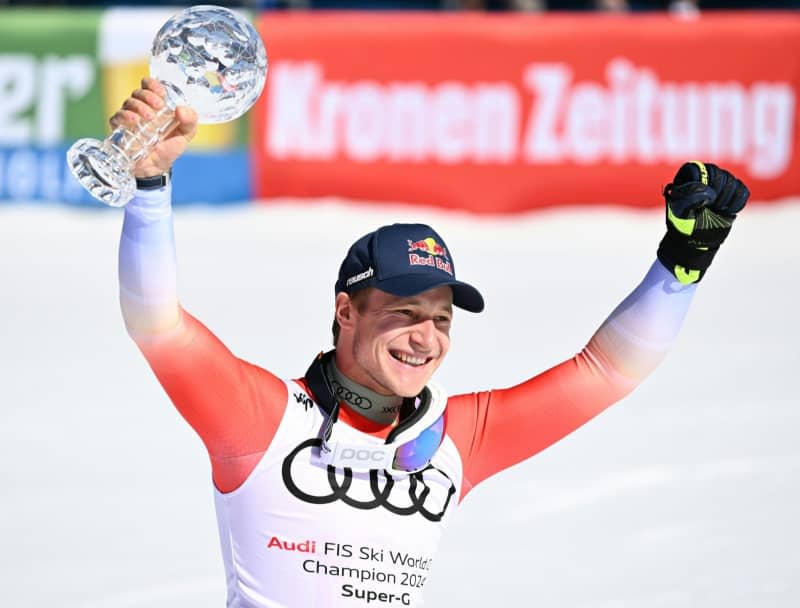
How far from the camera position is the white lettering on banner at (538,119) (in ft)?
41.3

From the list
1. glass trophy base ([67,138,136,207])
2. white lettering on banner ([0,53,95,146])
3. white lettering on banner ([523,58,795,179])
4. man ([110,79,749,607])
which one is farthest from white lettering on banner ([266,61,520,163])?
glass trophy base ([67,138,136,207])

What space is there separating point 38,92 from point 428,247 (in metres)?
9.84

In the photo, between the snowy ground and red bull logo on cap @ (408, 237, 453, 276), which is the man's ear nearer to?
red bull logo on cap @ (408, 237, 453, 276)

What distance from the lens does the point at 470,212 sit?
1273 cm

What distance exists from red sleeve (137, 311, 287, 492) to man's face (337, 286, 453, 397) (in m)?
0.23

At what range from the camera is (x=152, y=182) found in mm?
3191

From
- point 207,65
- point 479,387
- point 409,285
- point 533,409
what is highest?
point 207,65

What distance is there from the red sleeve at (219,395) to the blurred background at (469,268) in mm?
2382

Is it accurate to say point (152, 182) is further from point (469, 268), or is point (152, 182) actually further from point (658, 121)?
point (658, 121)

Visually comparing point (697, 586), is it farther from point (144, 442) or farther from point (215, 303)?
point (215, 303)

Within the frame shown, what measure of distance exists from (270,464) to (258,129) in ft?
31.0

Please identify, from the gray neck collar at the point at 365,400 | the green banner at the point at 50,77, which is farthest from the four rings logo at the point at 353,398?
the green banner at the point at 50,77

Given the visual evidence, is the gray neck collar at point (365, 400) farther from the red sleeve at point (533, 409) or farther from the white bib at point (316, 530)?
the red sleeve at point (533, 409)

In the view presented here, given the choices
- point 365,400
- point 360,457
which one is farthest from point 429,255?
point 360,457
